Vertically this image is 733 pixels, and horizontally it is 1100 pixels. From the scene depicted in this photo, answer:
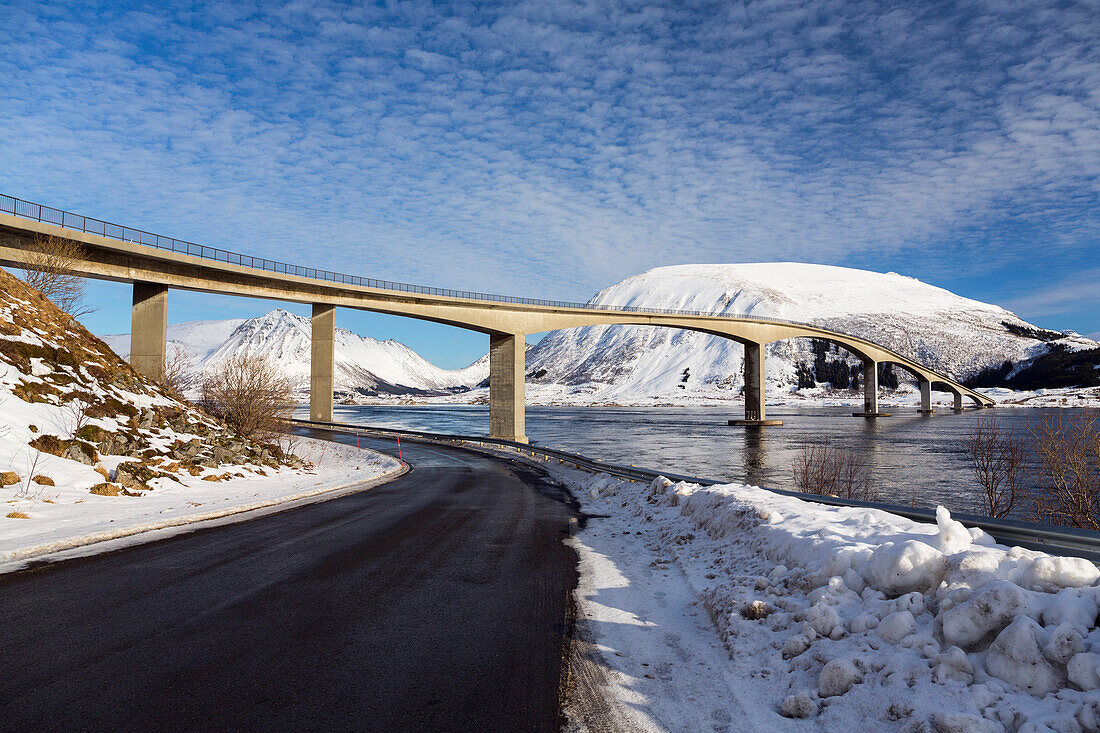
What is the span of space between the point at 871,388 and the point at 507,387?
8288cm

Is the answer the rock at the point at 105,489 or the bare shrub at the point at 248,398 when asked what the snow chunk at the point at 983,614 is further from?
the bare shrub at the point at 248,398

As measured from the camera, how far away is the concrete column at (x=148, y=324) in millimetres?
36688

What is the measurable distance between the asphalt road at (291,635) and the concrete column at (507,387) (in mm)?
45114

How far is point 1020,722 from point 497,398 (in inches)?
2092

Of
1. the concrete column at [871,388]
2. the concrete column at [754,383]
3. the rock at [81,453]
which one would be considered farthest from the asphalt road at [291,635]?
the concrete column at [871,388]

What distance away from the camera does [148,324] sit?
1463 inches

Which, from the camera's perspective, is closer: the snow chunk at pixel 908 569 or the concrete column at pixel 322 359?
the snow chunk at pixel 908 569

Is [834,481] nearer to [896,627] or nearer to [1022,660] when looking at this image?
[896,627]

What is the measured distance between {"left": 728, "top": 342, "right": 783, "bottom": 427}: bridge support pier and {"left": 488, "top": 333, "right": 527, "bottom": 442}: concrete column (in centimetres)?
3973

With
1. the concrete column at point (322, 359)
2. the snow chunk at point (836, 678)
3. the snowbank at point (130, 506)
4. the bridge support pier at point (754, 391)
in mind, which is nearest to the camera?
the snow chunk at point (836, 678)

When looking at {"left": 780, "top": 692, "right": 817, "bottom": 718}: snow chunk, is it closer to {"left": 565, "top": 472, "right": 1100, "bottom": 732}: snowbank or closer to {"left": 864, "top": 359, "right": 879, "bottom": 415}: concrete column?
{"left": 565, "top": 472, "right": 1100, "bottom": 732}: snowbank

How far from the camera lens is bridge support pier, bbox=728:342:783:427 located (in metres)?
81.4

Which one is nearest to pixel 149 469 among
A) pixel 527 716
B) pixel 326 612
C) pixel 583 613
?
Answer: pixel 326 612

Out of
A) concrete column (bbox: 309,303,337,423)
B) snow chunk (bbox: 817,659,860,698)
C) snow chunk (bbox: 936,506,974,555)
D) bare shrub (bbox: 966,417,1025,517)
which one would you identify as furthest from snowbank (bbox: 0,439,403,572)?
concrete column (bbox: 309,303,337,423)
